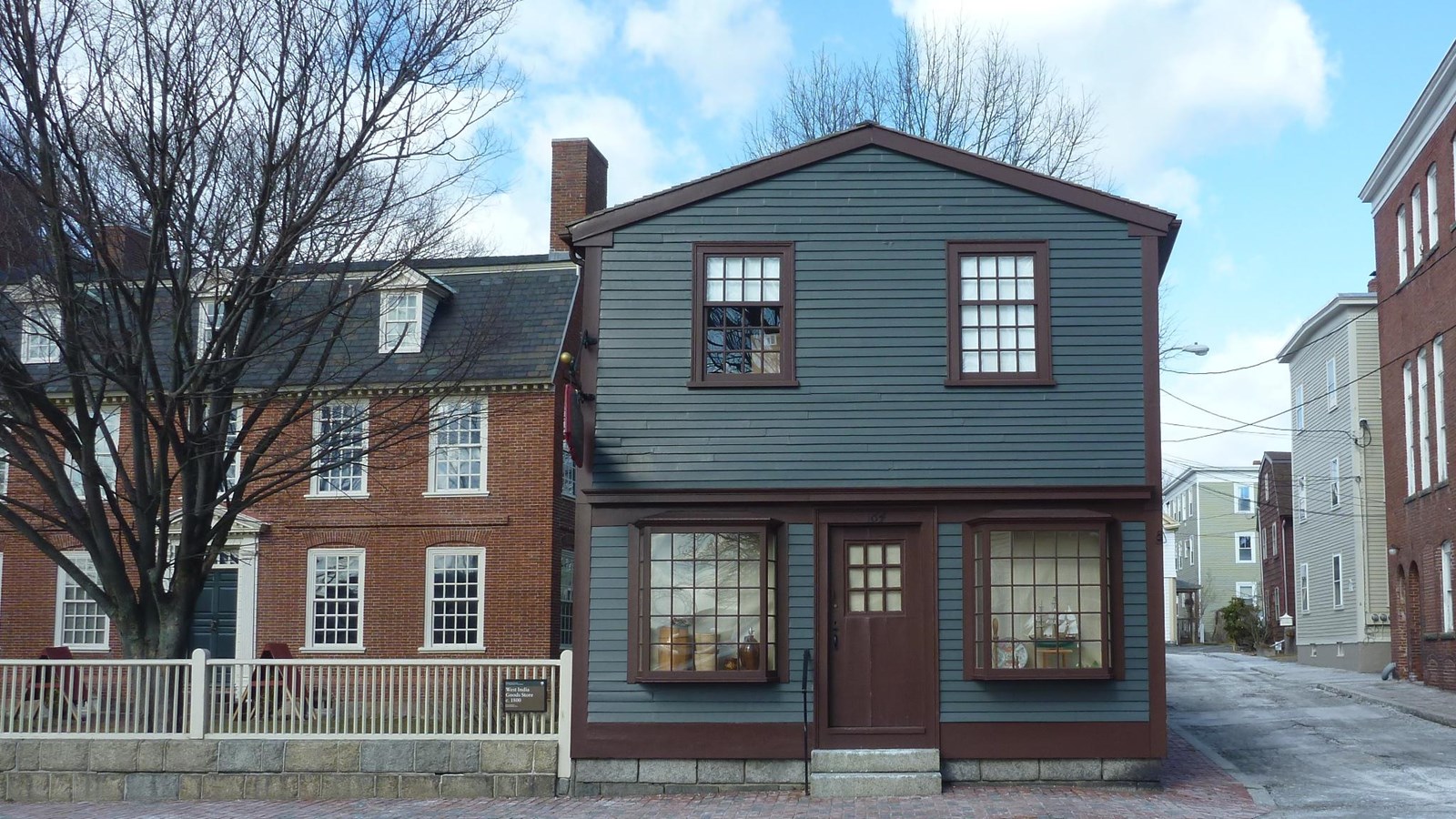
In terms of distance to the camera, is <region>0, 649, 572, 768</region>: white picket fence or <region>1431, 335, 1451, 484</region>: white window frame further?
<region>1431, 335, 1451, 484</region>: white window frame

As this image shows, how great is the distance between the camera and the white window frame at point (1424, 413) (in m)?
27.4

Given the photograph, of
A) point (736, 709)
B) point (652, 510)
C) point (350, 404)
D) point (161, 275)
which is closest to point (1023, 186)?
point (652, 510)

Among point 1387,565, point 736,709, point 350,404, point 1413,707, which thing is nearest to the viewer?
point 736,709

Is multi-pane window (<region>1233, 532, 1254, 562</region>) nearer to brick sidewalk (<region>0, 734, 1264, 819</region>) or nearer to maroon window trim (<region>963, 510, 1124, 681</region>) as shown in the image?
brick sidewalk (<region>0, 734, 1264, 819</region>)

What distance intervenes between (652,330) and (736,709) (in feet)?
13.4

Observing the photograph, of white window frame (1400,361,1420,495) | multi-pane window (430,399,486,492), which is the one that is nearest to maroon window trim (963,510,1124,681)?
multi-pane window (430,399,486,492)

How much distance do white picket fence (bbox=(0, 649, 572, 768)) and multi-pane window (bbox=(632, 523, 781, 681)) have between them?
3.33 feet

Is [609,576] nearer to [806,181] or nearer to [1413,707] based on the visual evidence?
[806,181]

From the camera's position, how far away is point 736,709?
47.8ft

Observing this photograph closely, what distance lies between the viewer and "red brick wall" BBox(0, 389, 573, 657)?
2564 cm

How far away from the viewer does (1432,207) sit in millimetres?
26781

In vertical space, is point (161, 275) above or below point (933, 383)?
above

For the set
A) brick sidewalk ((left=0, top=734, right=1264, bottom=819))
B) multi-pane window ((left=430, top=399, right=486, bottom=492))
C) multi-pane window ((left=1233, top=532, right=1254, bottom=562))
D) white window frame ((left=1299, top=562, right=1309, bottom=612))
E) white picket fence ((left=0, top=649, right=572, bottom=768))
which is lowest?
brick sidewalk ((left=0, top=734, right=1264, bottom=819))

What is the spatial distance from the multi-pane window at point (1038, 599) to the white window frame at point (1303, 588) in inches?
1115
